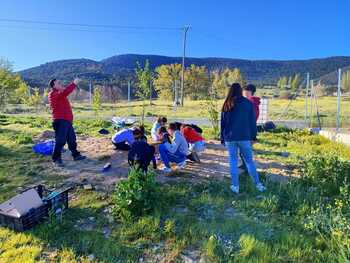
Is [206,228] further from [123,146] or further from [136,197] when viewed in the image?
[123,146]

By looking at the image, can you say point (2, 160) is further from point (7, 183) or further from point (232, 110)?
point (232, 110)

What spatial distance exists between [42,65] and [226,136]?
378 feet

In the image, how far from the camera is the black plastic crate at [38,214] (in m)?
3.75

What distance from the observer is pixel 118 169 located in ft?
19.2

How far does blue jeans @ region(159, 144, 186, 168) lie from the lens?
5.69m

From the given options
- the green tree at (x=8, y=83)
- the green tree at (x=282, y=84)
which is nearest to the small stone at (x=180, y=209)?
the green tree at (x=8, y=83)

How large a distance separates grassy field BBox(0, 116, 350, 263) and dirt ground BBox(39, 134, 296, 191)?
0.33m

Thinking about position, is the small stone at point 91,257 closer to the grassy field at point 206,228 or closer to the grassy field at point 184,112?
the grassy field at point 206,228

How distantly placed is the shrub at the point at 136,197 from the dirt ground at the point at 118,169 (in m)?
0.93

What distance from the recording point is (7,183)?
5410 millimetres

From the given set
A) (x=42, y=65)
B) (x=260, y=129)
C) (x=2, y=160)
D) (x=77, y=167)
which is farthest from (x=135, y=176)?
(x=42, y=65)

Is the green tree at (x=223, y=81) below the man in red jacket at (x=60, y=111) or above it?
above

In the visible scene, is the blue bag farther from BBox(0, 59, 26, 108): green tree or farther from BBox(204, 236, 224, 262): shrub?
BBox(0, 59, 26, 108): green tree

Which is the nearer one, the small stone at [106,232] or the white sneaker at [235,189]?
the small stone at [106,232]
